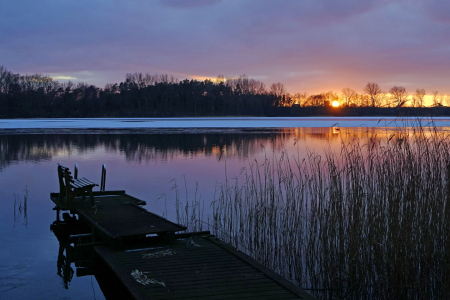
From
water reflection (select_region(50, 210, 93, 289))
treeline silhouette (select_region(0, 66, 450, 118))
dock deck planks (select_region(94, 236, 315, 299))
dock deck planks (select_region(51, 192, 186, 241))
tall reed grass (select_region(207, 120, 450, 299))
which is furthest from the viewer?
treeline silhouette (select_region(0, 66, 450, 118))

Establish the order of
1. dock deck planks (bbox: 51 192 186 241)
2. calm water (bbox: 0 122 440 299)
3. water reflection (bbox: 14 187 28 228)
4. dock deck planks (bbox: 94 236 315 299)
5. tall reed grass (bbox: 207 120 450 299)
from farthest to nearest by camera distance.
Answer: water reflection (bbox: 14 187 28 228)
dock deck planks (bbox: 51 192 186 241)
calm water (bbox: 0 122 440 299)
tall reed grass (bbox: 207 120 450 299)
dock deck planks (bbox: 94 236 315 299)

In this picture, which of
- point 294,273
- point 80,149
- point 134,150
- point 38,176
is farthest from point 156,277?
point 80,149

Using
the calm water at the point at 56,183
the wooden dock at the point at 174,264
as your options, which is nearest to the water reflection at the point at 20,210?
the calm water at the point at 56,183

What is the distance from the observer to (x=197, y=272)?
164 inches

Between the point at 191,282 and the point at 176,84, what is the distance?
83.6 meters

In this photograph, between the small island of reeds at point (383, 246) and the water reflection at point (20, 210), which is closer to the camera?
the small island of reeds at point (383, 246)

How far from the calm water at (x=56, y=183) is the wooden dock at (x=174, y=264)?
636mm

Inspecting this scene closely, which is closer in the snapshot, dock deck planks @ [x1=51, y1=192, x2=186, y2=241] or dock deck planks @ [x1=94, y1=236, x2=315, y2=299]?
dock deck planks @ [x1=94, y1=236, x2=315, y2=299]

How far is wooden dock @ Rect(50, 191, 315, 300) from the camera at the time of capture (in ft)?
12.1

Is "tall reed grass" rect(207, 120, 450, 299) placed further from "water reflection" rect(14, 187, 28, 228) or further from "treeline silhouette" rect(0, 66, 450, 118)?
"treeline silhouette" rect(0, 66, 450, 118)

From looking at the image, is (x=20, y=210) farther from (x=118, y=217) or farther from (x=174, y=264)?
(x=174, y=264)

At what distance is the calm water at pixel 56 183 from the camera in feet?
16.6

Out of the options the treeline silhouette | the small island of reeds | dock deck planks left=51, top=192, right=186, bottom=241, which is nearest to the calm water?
dock deck planks left=51, top=192, right=186, bottom=241

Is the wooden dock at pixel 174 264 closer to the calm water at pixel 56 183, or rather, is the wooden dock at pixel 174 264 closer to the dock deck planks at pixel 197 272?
the dock deck planks at pixel 197 272
